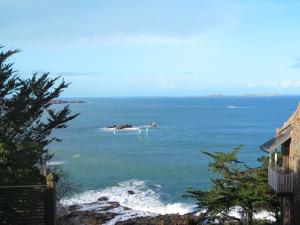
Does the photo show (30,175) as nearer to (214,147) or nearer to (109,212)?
(109,212)

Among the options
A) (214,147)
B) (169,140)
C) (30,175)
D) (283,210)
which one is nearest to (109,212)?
(283,210)

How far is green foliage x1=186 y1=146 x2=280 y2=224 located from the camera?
1933 centimetres

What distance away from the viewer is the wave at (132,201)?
32.1 m

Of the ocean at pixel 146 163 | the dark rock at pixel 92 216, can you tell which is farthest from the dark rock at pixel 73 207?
the dark rock at pixel 92 216

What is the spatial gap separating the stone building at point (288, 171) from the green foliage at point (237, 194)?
1124 mm

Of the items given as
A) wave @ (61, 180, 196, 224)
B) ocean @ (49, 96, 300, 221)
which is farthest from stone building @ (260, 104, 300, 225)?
ocean @ (49, 96, 300, 221)

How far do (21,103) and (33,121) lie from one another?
1.55m

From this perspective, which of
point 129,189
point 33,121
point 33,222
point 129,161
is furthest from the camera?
point 129,161

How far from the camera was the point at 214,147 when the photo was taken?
5788cm

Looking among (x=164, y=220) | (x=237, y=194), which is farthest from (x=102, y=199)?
(x=237, y=194)

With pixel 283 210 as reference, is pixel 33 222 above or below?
above

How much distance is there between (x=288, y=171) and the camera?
18.1 metres

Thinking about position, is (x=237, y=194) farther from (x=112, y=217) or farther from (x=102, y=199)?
(x=102, y=199)

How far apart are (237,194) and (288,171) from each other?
253 cm
